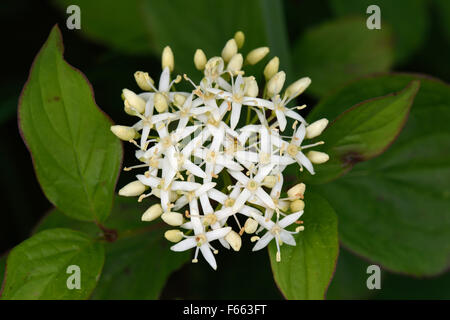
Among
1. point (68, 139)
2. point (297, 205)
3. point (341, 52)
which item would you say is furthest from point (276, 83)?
point (341, 52)

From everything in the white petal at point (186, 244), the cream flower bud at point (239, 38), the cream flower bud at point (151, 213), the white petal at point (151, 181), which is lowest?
the white petal at point (186, 244)

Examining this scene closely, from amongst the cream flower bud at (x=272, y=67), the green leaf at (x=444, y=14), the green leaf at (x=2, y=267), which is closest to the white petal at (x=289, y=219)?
the cream flower bud at (x=272, y=67)

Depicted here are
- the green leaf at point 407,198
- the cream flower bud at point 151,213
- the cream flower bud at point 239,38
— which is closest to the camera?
the cream flower bud at point 151,213

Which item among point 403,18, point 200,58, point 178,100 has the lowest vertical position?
point 178,100

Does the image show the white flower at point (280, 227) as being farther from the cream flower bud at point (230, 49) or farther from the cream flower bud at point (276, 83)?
the cream flower bud at point (230, 49)

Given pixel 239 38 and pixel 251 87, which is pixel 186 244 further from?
pixel 239 38

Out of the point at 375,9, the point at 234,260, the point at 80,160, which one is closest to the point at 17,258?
the point at 80,160

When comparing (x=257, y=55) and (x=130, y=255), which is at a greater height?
(x=257, y=55)

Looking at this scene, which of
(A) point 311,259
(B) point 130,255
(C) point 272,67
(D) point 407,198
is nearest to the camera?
(A) point 311,259
